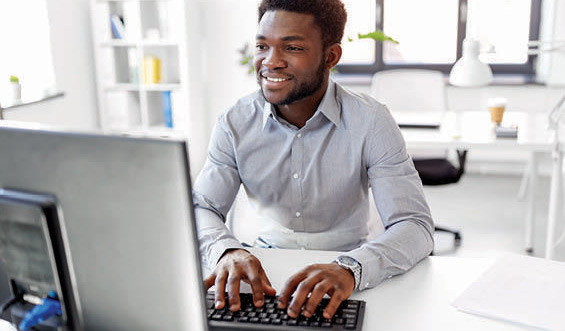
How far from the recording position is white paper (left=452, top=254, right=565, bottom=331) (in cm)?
96

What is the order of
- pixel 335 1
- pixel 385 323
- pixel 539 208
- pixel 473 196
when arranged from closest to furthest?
pixel 385 323 < pixel 335 1 < pixel 539 208 < pixel 473 196

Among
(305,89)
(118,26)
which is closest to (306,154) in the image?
(305,89)

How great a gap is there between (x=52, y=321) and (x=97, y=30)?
3652 mm

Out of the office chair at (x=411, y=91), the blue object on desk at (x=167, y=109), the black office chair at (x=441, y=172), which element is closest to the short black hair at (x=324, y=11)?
the black office chair at (x=441, y=172)

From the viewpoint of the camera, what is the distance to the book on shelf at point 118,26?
13.4 ft

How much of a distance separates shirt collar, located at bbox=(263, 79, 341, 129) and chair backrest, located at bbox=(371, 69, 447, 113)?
74.9 inches

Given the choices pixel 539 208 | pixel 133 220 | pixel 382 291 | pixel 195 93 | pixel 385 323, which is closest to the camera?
pixel 133 220

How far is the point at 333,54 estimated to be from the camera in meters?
1.50

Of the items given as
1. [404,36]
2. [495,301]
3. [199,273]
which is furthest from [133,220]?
[404,36]

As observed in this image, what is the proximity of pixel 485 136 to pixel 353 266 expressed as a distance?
5.74ft

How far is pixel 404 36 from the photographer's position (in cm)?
455

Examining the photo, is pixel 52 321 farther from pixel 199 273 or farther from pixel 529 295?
pixel 529 295

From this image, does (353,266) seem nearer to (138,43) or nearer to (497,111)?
(497,111)

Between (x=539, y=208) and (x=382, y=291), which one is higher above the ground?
(x=382, y=291)
